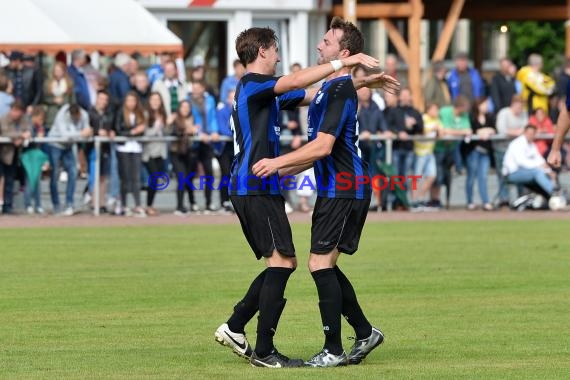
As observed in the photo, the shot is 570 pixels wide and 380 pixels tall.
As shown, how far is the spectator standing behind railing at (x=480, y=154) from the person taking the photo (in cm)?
2394

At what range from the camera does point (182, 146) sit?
2300 centimetres

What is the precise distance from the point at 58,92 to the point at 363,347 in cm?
1543

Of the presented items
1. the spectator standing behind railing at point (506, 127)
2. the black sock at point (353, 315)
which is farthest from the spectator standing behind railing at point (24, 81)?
the black sock at point (353, 315)

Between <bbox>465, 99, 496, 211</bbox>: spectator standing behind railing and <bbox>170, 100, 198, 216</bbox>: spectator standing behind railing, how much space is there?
4321 millimetres

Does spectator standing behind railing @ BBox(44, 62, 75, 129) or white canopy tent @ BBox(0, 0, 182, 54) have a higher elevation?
white canopy tent @ BBox(0, 0, 182, 54)

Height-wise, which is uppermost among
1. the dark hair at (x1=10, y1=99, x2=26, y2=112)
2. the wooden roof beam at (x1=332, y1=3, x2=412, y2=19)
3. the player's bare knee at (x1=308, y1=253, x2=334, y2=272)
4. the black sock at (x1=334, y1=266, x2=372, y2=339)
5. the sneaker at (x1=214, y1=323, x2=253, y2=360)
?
the wooden roof beam at (x1=332, y1=3, x2=412, y2=19)

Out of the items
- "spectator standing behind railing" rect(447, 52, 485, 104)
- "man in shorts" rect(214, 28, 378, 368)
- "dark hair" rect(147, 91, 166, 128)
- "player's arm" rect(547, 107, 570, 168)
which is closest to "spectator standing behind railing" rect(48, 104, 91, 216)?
"dark hair" rect(147, 91, 166, 128)

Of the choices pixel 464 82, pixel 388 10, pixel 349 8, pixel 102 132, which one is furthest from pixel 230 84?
pixel 388 10

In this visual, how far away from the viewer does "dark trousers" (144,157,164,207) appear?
74.8ft

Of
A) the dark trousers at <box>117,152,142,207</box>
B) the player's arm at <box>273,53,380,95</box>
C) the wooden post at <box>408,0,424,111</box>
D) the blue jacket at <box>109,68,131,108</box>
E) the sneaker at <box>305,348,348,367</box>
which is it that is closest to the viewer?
the player's arm at <box>273,53,380,95</box>

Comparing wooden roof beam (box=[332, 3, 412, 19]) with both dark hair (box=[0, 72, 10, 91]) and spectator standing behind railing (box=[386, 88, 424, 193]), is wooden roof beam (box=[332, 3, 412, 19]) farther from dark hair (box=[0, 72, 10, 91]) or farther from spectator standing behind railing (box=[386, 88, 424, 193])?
dark hair (box=[0, 72, 10, 91])

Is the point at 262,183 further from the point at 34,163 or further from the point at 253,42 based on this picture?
the point at 34,163

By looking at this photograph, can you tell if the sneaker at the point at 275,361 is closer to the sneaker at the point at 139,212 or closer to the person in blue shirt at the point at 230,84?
the sneaker at the point at 139,212

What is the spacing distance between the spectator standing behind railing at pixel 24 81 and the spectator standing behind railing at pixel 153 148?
2.36 meters
